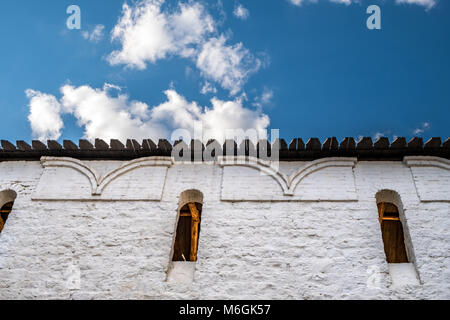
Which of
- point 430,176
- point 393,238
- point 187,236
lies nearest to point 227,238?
point 187,236

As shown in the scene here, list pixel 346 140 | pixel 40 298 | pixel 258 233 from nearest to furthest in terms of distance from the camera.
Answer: pixel 40 298
pixel 258 233
pixel 346 140

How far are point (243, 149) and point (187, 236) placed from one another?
2944mm

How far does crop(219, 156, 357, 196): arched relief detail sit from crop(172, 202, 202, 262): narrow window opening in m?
1.67

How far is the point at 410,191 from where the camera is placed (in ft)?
19.4

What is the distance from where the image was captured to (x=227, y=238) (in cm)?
560

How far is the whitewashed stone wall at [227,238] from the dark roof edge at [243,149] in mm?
236

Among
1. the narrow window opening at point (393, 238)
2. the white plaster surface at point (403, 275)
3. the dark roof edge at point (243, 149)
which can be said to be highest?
the dark roof edge at point (243, 149)

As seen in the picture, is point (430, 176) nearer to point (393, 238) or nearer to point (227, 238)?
point (393, 238)

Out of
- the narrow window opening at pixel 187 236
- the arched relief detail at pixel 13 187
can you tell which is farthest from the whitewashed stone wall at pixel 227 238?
the narrow window opening at pixel 187 236

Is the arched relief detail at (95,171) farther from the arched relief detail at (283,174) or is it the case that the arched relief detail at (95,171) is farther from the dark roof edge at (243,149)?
the arched relief detail at (283,174)

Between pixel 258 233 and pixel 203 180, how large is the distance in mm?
1440

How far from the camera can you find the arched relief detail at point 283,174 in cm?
616
